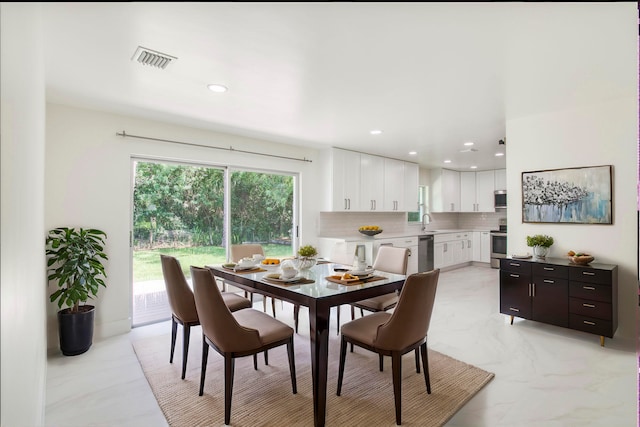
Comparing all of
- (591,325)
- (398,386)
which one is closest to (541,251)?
(591,325)

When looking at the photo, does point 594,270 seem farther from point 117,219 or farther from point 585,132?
point 117,219

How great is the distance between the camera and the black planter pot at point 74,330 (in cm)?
303

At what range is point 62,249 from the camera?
10.0 ft

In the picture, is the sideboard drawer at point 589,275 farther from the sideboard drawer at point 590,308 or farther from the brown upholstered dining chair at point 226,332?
the brown upholstered dining chair at point 226,332

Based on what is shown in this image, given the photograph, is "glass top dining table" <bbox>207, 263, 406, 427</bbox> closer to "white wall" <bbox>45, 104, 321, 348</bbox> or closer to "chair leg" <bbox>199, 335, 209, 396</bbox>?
"chair leg" <bbox>199, 335, 209, 396</bbox>

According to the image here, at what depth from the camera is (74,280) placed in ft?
9.97

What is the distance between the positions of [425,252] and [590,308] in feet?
11.7

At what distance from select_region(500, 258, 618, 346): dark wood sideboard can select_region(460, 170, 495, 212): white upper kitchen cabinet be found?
462cm

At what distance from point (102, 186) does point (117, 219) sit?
0.39 metres

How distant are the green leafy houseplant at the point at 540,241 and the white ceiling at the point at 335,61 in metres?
1.42

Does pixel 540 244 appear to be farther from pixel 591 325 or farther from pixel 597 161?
pixel 597 161

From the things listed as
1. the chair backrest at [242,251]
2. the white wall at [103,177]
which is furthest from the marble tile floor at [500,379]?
the chair backrest at [242,251]

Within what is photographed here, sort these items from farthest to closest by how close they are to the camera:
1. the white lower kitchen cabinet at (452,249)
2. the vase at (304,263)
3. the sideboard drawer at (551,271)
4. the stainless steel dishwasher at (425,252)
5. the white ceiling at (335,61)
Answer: the white lower kitchen cabinet at (452,249)
the stainless steel dishwasher at (425,252)
the sideboard drawer at (551,271)
the vase at (304,263)
the white ceiling at (335,61)

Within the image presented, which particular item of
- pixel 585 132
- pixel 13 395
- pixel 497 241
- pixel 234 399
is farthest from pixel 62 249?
pixel 497 241
